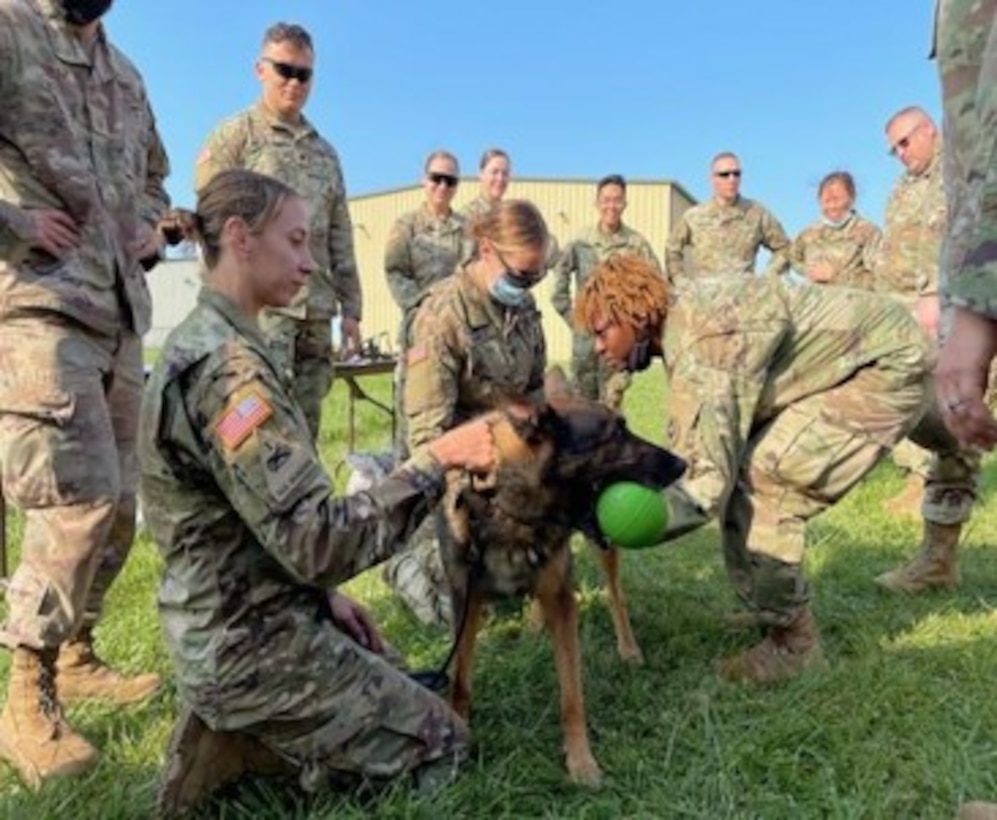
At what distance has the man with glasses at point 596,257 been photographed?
8.59 metres

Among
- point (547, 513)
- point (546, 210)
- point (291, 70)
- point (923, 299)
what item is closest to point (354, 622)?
point (547, 513)

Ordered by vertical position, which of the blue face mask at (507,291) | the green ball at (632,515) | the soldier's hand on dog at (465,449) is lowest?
the green ball at (632,515)

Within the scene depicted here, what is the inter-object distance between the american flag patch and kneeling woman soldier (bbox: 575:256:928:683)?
148 cm

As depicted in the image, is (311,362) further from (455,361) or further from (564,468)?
(564,468)

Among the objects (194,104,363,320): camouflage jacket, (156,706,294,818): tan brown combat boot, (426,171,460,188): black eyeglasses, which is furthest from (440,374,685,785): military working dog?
(426,171,460,188): black eyeglasses

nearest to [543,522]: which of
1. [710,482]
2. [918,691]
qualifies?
[710,482]

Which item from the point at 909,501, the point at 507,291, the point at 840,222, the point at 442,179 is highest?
the point at 442,179

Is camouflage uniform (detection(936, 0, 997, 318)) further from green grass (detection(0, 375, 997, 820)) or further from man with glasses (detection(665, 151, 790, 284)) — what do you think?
man with glasses (detection(665, 151, 790, 284))

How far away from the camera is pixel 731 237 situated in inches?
380

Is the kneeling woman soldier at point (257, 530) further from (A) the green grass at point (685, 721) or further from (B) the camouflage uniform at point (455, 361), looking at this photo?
(B) the camouflage uniform at point (455, 361)

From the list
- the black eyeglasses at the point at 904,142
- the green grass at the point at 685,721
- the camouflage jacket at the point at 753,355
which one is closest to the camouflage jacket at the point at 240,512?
the green grass at the point at 685,721

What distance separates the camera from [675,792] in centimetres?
277

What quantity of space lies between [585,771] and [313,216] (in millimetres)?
3682

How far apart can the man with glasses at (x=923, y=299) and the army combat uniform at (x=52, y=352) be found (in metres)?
3.24
